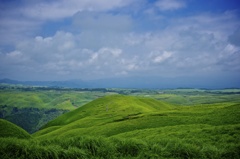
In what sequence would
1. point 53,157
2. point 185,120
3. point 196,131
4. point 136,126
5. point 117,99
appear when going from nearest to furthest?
1. point 53,157
2. point 196,131
3. point 185,120
4. point 136,126
5. point 117,99

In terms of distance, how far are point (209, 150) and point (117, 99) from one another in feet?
385

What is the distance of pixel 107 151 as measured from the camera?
19312 millimetres

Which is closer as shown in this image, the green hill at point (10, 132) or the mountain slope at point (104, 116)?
the green hill at point (10, 132)

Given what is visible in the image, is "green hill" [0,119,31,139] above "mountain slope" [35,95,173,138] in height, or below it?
above

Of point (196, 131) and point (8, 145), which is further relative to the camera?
point (196, 131)

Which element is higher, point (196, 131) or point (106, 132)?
point (196, 131)

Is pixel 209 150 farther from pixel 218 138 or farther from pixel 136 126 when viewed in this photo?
pixel 136 126

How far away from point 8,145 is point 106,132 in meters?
33.4

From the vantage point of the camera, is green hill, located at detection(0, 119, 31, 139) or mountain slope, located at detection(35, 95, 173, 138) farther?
mountain slope, located at detection(35, 95, 173, 138)

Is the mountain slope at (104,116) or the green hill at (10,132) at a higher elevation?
Answer: the green hill at (10,132)

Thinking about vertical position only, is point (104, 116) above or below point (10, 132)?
below

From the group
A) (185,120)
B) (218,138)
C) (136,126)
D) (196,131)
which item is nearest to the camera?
(218,138)

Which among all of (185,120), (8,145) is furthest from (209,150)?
(185,120)

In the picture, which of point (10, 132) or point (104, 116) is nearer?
point (10, 132)
